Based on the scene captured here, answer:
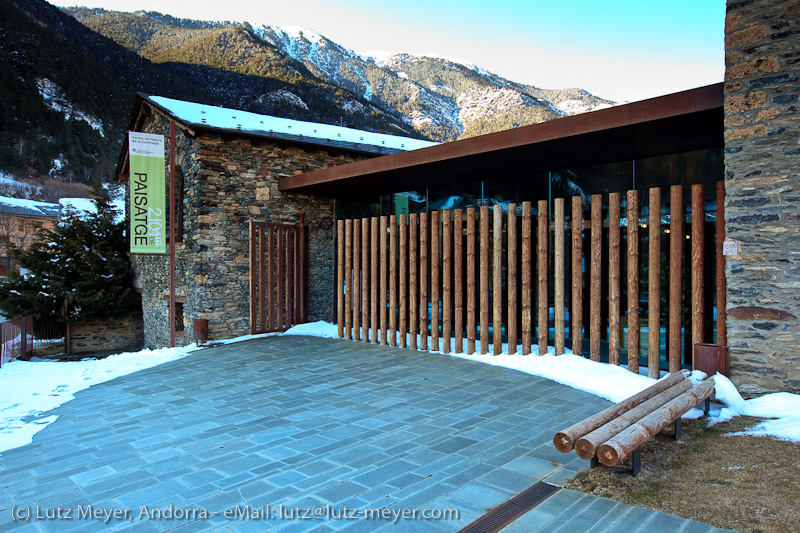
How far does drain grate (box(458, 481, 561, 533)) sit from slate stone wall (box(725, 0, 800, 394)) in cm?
291

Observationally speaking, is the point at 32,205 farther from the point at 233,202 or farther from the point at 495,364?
the point at 495,364

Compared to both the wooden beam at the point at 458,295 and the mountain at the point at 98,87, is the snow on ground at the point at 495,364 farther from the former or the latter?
the mountain at the point at 98,87

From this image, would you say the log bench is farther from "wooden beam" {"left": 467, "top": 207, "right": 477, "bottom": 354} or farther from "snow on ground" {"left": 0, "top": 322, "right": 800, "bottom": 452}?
"wooden beam" {"left": 467, "top": 207, "right": 477, "bottom": 354}

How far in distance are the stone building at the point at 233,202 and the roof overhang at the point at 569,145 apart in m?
2.00

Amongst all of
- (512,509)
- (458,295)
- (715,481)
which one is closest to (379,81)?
(458,295)

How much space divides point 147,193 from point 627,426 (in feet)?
34.0

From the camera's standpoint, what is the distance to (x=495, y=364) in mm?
6746

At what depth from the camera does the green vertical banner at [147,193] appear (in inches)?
406

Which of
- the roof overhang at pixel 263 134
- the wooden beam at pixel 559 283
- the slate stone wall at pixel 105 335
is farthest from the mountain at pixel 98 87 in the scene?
the wooden beam at pixel 559 283

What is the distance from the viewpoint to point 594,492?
9.58 feet

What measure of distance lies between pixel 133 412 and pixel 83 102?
60.0 m

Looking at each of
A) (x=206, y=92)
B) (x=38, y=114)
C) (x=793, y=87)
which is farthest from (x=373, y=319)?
(x=38, y=114)

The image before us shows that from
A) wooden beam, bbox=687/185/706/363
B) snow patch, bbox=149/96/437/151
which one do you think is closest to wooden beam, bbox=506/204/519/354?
wooden beam, bbox=687/185/706/363

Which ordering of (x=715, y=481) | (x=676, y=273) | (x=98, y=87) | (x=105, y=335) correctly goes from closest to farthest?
(x=715, y=481) → (x=676, y=273) → (x=105, y=335) → (x=98, y=87)
